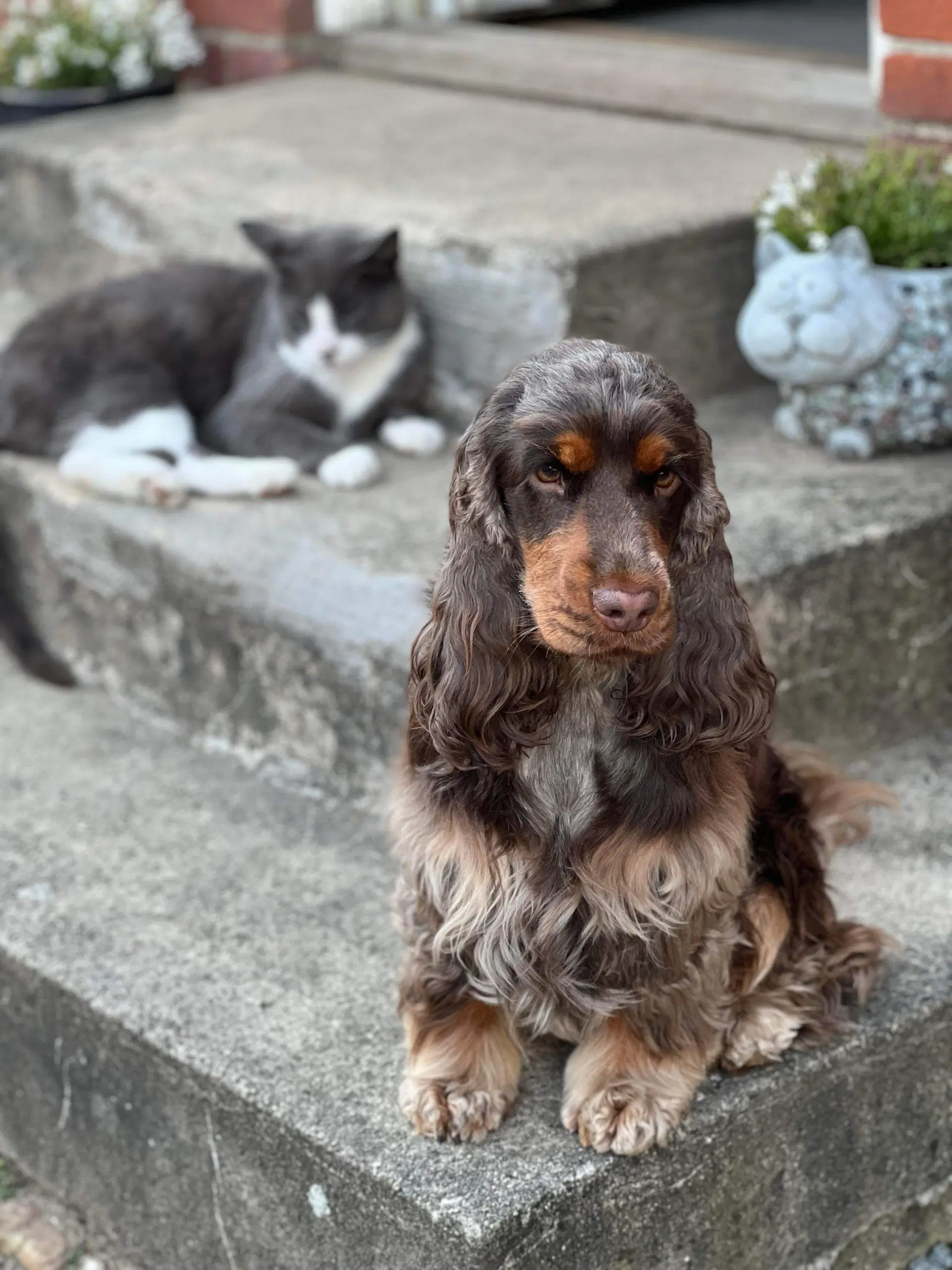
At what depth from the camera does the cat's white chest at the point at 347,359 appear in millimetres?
4582

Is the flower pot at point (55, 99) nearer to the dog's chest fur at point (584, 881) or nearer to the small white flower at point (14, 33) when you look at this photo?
the small white flower at point (14, 33)

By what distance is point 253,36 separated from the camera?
648 centimetres

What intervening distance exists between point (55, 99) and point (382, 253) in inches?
94.4

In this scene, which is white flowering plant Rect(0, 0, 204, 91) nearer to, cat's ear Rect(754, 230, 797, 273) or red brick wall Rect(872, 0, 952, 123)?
red brick wall Rect(872, 0, 952, 123)

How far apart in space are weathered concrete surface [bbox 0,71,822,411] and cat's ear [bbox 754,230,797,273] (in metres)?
0.28

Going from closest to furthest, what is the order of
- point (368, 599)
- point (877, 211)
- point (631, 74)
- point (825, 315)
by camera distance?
point (368, 599) < point (825, 315) < point (877, 211) < point (631, 74)

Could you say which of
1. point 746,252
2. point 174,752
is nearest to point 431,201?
point 746,252

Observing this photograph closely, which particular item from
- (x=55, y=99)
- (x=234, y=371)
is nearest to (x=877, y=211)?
(x=234, y=371)

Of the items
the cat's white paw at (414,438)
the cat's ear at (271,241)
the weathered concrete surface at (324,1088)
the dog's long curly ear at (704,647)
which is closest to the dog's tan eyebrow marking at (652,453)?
the dog's long curly ear at (704,647)

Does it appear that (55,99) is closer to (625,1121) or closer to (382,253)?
(382,253)

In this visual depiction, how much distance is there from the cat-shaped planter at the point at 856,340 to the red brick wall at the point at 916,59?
0.80m

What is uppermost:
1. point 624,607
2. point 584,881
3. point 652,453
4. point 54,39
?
point 652,453

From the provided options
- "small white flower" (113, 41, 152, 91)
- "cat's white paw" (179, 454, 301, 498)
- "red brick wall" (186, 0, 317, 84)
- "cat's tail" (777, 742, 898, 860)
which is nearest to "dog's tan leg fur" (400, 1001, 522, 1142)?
"cat's tail" (777, 742, 898, 860)

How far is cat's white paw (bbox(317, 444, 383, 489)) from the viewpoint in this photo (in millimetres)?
4344
